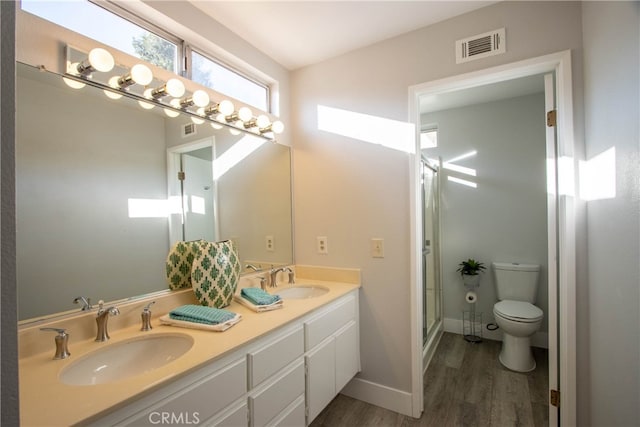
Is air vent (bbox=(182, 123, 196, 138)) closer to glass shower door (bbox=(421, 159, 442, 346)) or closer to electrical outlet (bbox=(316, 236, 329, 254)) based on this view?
electrical outlet (bbox=(316, 236, 329, 254))

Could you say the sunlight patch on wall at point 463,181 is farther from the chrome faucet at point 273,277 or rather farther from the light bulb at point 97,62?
the light bulb at point 97,62

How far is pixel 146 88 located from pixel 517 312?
9.98 feet

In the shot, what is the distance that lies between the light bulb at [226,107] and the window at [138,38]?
20 cm

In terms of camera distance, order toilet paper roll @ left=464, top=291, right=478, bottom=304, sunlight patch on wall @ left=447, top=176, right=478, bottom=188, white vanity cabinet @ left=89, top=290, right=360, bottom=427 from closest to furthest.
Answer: white vanity cabinet @ left=89, top=290, right=360, bottom=427
toilet paper roll @ left=464, top=291, right=478, bottom=304
sunlight patch on wall @ left=447, top=176, right=478, bottom=188

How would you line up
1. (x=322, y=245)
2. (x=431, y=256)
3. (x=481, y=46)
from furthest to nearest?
(x=431, y=256) → (x=322, y=245) → (x=481, y=46)

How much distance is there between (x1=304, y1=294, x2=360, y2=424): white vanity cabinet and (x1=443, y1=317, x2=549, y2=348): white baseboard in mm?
1594

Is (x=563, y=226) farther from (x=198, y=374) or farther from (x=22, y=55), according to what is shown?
(x=22, y=55)

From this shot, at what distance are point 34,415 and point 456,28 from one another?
247cm

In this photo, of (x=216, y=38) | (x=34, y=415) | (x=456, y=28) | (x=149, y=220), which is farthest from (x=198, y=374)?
(x=456, y=28)

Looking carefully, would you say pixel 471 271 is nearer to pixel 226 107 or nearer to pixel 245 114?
pixel 245 114

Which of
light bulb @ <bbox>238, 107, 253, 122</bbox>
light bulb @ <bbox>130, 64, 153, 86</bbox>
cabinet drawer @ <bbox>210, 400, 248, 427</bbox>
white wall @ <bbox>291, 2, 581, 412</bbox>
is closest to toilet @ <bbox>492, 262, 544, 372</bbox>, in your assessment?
white wall @ <bbox>291, 2, 581, 412</bbox>

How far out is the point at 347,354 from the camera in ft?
6.22

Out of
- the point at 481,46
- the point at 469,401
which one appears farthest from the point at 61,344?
the point at 481,46

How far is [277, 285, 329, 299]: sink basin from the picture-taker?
2033 mm
